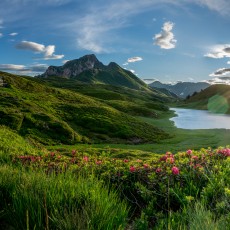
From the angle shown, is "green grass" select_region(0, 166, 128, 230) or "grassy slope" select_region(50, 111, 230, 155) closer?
"green grass" select_region(0, 166, 128, 230)

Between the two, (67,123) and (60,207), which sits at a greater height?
(60,207)

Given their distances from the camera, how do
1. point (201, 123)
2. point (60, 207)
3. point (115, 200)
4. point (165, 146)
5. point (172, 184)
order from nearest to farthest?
point (60, 207) < point (115, 200) < point (172, 184) < point (165, 146) < point (201, 123)

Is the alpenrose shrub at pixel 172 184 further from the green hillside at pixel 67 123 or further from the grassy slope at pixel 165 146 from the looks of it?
the green hillside at pixel 67 123

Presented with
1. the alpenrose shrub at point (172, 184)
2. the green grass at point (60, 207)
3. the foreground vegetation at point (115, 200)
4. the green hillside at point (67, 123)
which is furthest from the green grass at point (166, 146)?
the green grass at point (60, 207)

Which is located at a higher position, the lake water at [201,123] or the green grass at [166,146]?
the lake water at [201,123]

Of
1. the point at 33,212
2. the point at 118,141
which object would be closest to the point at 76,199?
the point at 33,212

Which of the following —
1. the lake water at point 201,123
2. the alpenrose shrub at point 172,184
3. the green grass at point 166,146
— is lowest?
the green grass at point 166,146

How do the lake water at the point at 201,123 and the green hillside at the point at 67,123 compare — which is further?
the lake water at the point at 201,123

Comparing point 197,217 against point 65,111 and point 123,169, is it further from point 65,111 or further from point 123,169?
point 65,111

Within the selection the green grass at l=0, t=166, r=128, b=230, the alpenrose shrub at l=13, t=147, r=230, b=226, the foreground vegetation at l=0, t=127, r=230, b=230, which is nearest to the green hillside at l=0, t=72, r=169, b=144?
the alpenrose shrub at l=13, t=147, r=230, b=226

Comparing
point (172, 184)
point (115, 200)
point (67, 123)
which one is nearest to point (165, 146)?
point (67, 123)

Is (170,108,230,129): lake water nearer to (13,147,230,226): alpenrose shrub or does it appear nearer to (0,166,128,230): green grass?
(13,147,230,226): alpenrose shrub

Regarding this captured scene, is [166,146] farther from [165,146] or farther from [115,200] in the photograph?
[115,200]

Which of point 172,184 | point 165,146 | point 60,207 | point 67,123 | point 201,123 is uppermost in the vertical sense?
point 60,207
